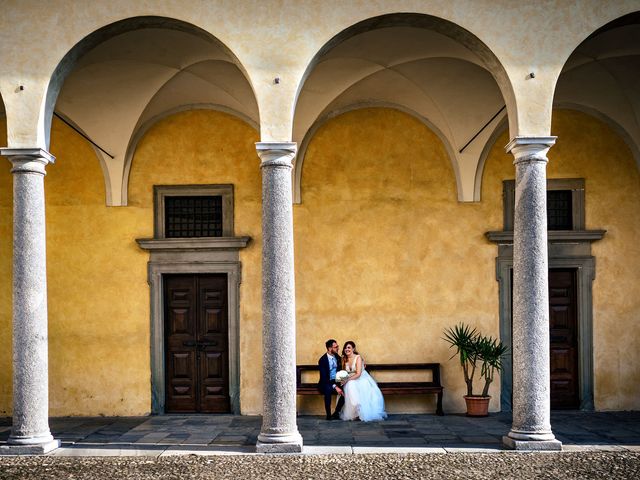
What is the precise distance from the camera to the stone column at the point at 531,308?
831 cm

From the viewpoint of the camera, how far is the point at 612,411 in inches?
461

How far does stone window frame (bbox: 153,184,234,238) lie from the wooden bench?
2.69m

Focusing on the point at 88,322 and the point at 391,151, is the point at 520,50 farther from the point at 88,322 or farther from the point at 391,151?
the point at 88,322

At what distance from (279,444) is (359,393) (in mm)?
2912

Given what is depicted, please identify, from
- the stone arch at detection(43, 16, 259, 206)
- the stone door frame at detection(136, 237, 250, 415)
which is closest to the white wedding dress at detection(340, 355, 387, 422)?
the stone door frame at detection(136, 237, 250, 415)

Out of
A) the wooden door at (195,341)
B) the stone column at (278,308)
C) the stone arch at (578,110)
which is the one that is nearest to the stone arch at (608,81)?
the stone arch at (578,110)

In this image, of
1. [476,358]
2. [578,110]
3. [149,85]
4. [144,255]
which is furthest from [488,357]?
[149,85]

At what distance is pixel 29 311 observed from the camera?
844cm

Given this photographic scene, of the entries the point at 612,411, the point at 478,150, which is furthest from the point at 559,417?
the point at 478,150

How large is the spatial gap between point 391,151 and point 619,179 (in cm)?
378

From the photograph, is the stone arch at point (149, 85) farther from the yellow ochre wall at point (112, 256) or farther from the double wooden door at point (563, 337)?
the double wooden door at point (563, 337)

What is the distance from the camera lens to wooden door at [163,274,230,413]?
468 inches

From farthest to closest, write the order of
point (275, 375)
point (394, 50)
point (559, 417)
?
point (559, 417) → point (394, 50) → point (275, 375)

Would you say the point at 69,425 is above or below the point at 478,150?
below
